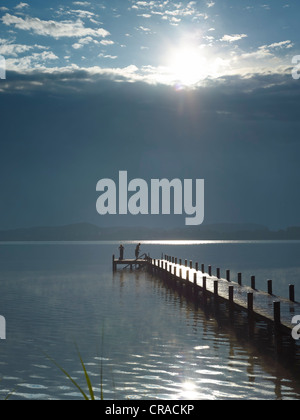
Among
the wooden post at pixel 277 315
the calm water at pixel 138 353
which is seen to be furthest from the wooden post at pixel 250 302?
the wooden post at pixel 277 315

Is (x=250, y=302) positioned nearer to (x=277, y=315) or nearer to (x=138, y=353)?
(x=277, y=315)

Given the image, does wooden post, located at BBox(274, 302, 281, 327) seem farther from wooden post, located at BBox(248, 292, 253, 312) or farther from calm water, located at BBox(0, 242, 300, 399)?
wooden post, located at BBox(248, 292, 253, 312)

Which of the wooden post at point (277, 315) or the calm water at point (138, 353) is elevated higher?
the wooden post at point (277, 315)

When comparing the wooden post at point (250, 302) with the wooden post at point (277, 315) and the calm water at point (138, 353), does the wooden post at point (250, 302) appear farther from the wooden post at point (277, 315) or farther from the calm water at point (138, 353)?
the wooden post at point (277, 315)

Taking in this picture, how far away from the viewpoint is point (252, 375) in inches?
618

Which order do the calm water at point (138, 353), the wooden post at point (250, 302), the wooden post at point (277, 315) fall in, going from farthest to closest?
the wooden post at point (250, 302), the wooden post at point (277, 315), the calm water at point (138, 353)

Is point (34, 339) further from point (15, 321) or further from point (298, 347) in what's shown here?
point (298, 347)

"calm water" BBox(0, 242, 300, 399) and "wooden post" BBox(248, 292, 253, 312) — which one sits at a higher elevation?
"wooden post" BBox(248, 292, 253, 312)

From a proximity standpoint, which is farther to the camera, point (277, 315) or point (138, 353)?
point (138, 353)

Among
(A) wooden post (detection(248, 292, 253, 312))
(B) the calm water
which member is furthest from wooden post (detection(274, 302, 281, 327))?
(A) wooden post (detection(248, 292, 253, 312))

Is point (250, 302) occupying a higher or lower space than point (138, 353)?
higher

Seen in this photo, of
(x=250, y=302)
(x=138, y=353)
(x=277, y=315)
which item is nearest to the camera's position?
(x=277, y=315)

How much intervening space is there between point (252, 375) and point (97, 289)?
30813 millimetres

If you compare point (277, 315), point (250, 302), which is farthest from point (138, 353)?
point (277, 315)
